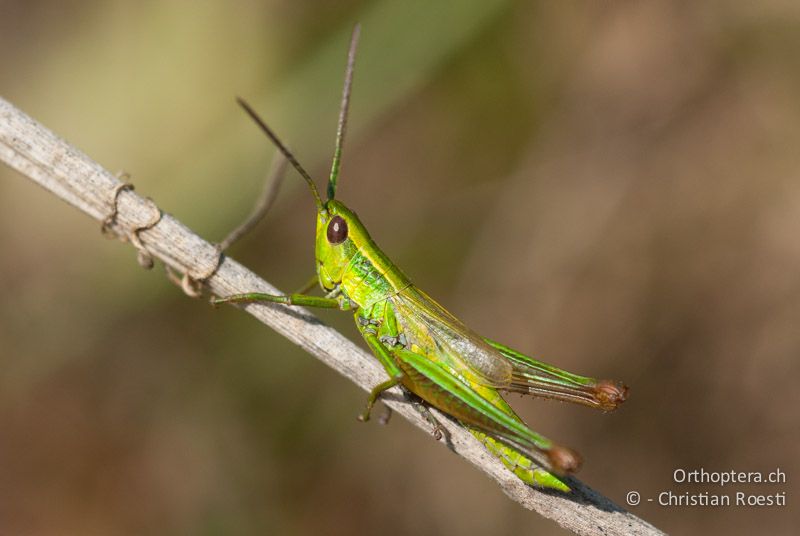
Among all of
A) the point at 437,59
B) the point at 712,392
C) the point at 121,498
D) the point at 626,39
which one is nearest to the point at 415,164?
the point at 437,59

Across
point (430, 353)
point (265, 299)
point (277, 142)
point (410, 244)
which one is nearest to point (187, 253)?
point (265, 299)

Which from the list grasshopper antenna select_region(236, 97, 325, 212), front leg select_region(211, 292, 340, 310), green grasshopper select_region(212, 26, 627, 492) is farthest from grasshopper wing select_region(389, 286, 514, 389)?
grasshopper antenna select_region(236, 97, 325, 212)

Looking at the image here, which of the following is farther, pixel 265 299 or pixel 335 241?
pixel 335 241

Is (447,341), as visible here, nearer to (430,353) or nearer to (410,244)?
(430,353)

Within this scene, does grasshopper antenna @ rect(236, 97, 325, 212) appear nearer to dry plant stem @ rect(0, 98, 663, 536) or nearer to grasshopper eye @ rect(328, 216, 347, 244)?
grasshopper eye @ rect(328, 216, 347, 244)

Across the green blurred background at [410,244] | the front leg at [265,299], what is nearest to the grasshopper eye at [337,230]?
the front leg at [265,299]

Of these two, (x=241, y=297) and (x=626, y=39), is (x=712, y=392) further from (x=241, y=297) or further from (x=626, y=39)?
(x=241, y=297)
